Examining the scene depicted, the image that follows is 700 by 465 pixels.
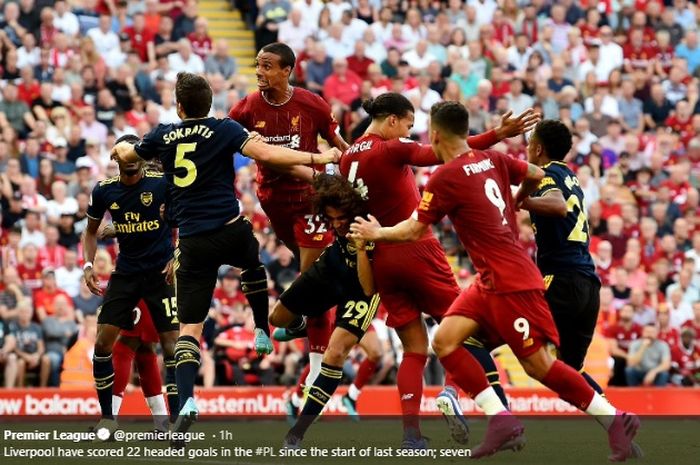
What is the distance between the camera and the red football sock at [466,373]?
1186 centimetres

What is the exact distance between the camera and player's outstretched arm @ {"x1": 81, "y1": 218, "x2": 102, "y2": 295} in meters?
14.4

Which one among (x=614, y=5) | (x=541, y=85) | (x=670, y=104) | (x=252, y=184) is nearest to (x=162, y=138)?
(x=252, y=184)

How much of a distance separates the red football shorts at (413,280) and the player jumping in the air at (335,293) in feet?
0.46

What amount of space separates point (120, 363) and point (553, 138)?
4.71 meters

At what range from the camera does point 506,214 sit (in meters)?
11.7

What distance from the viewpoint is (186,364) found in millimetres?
13125

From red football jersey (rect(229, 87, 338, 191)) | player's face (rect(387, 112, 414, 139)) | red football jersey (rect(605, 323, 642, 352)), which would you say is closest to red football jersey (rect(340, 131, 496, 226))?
player's face (rect(387, 112, 414, 139))

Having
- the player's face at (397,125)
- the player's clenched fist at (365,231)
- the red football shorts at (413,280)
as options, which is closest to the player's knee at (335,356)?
the red football shorts at (413,280)

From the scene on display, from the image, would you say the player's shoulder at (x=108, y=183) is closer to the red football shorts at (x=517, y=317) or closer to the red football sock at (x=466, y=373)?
the red football sock at (x=466, y=373)

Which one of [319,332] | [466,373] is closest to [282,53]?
[319,332]

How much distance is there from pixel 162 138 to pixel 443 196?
2755mm

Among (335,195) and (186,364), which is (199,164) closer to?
(335,195)

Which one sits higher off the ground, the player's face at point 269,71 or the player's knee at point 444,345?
the player's face at point 269,71

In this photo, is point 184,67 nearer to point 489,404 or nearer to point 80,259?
point 80,259
